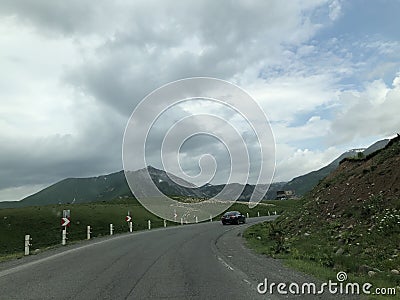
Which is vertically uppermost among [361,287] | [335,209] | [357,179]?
[357,179]

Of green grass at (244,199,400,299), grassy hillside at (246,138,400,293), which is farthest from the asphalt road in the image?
grassy hillside at (246,138,400,293)

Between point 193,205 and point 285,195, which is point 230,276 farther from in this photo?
point 285,195

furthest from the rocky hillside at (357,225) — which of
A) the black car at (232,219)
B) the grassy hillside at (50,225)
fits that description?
the grassy hillside at (50,225)

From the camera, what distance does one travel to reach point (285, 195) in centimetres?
16225

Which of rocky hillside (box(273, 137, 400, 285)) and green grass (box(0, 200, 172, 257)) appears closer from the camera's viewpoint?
rocky hillside (box(273, 137, 400, 285))

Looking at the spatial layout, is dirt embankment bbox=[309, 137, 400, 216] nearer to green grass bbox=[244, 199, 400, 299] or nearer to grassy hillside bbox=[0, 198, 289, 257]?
green grass bbox=[244, 199, 400, 299]

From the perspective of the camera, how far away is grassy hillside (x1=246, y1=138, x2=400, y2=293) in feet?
39.8

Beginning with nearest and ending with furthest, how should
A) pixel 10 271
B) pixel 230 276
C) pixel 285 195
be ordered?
pixel 230 276, pixel 10 271, pixel 285 195

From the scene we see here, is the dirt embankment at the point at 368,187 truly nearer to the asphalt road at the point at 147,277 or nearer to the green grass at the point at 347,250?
the green grass at the point at 347,250

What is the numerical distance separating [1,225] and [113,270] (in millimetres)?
34767

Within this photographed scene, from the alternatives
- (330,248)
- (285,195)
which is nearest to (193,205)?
(330,248)

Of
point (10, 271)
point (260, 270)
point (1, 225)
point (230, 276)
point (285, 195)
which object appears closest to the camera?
point (230, 276)

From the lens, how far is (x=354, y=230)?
642 inches

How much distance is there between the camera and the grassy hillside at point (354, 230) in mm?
12117
